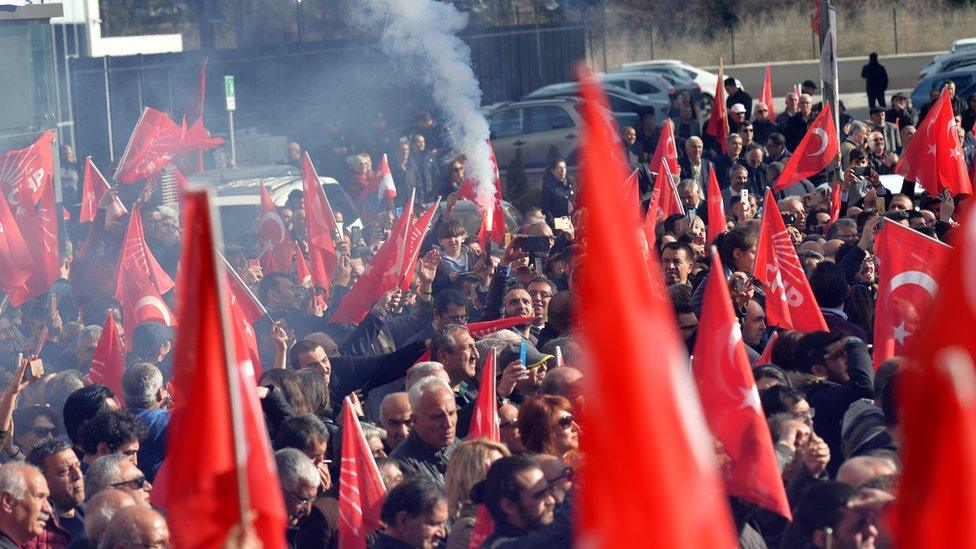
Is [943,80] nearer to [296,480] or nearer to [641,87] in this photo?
[641,87]

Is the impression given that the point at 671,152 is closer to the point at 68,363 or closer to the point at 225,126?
the point at 68,363

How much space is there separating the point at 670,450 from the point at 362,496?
10.9ft

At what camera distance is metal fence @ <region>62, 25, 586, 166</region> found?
2227cm

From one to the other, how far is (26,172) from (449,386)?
6.41 metres

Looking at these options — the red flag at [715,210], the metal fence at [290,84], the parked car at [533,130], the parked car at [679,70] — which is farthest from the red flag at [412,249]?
the parked car at [679,70]

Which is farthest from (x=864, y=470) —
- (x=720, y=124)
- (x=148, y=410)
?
(x=720, y=124)

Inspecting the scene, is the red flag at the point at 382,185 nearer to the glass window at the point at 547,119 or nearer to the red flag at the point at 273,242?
the red flag at the point at 273,242

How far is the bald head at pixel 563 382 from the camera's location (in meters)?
6.14

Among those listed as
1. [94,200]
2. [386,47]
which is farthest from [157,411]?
[386,47]

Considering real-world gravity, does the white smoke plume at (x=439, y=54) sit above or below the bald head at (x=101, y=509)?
above

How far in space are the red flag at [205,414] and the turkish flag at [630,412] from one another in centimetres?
72

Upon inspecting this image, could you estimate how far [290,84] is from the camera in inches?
995

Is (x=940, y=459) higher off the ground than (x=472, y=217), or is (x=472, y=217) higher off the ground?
(x=940, y=459)

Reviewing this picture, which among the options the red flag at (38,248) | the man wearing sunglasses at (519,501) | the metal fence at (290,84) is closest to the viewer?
the man wearing sunglasses at (519,501)
